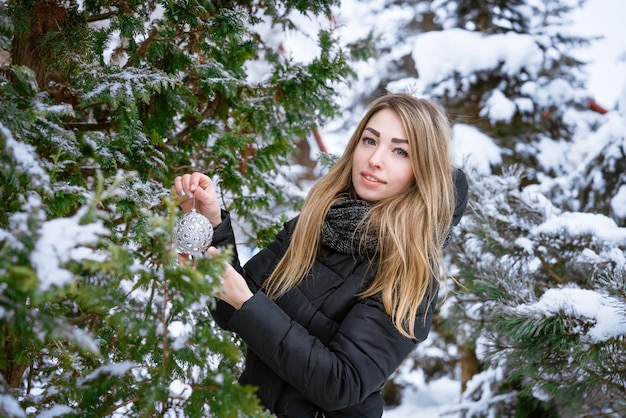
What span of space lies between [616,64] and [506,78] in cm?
133

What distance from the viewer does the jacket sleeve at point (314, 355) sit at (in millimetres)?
1725

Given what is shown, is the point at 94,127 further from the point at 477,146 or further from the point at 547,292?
the point at 477,146

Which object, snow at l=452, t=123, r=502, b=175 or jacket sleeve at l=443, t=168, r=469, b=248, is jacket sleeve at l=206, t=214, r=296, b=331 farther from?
snow at l=452, t=123, r=502, b=175

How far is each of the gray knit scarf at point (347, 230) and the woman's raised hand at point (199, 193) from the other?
476 millimetres

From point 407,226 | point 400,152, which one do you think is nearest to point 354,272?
point 407,226

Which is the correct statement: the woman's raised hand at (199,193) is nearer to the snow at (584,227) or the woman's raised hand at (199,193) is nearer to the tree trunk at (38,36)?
the tree trunk at (38,36)

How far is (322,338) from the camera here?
2014mm

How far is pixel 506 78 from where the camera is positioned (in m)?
7.16

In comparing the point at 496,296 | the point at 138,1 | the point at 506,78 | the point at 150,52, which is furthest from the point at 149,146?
the point at 506,78

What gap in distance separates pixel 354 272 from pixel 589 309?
4.08 ft

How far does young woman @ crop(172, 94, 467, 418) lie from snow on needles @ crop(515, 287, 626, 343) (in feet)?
2.27

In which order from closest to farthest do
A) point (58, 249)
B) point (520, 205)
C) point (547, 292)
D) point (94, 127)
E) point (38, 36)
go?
point (58, 249) → point (38, 36) → point (94, 127) → point (547, 292) → point (520, 205)

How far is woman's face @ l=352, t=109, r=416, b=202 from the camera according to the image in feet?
7.27

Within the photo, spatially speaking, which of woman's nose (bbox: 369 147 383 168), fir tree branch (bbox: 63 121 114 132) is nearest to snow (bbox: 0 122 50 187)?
fir tree branch (bbox: 63 121 114 132)
